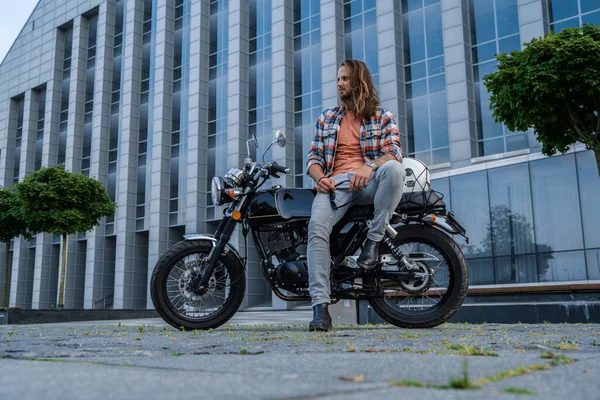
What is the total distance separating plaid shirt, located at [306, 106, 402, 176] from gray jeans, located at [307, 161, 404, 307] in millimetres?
287

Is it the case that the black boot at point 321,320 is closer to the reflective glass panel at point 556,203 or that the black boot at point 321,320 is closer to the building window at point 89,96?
the reflective glass panel at point 556,203

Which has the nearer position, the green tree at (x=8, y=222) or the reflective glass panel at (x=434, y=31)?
the green tree at (x=8, y=222)

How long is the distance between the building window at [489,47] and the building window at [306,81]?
7435mm

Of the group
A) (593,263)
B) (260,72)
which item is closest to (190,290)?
(593,263)

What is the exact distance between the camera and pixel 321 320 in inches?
158

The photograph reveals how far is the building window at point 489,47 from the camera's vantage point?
20750mm

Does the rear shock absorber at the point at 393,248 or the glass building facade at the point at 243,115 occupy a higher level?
the glass building facade at the point at 243,115

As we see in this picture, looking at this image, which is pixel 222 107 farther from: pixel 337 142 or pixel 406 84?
pixel 337 142

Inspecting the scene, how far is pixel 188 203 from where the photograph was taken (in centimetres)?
2984

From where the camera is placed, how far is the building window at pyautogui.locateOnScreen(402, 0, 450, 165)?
22.4m

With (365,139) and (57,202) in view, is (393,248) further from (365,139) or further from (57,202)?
(57,202)

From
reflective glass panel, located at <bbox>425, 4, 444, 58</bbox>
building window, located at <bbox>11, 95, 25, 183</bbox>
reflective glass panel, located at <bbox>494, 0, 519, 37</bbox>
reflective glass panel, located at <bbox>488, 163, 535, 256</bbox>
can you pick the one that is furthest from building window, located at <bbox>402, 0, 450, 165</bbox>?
building window, located at <bbox>11, 95, 25, 183</bbox>

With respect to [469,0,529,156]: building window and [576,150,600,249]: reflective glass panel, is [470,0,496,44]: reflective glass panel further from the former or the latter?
[576,150,600,249]: reflective glass panel

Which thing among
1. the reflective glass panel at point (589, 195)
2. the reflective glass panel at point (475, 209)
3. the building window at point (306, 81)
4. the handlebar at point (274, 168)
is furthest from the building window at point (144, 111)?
the handlebar at point (274, 168)
